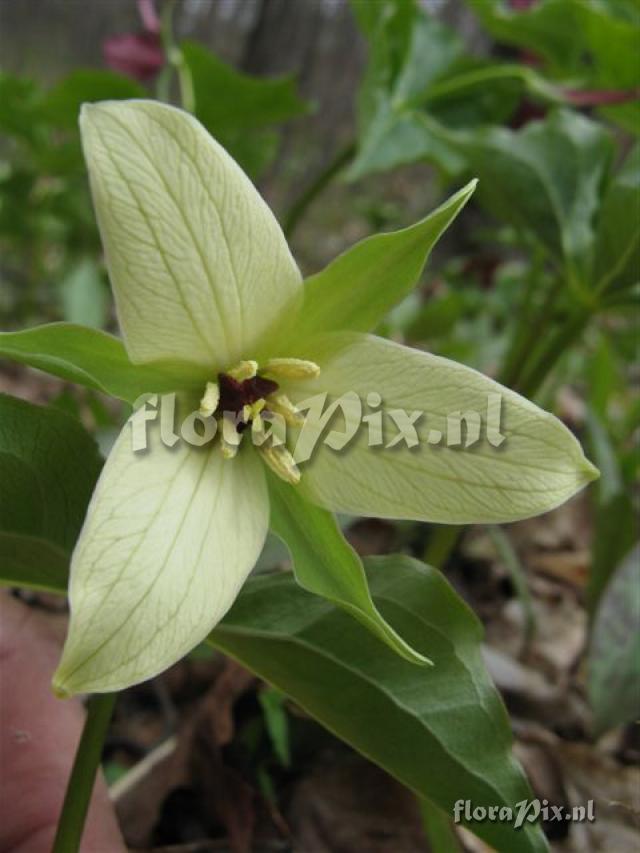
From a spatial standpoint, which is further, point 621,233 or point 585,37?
point 585,37

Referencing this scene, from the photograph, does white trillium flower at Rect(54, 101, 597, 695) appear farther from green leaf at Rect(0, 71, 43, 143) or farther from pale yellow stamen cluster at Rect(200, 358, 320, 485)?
green leaf at Rect(0, 71, 43, 143)

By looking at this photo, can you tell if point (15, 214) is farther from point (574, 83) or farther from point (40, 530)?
point (40, 530)

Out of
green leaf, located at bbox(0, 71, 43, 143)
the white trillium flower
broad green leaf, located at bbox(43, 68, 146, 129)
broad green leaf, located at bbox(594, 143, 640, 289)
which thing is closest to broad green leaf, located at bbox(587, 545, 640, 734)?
broad green leaf, located at bbox(594, 143, 640, 289)

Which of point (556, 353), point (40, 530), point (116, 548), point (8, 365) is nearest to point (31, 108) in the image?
point (8, 365)

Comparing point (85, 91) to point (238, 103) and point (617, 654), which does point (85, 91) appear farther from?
point (617, 654)

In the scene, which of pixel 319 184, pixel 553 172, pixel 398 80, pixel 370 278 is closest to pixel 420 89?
pixel 398 80

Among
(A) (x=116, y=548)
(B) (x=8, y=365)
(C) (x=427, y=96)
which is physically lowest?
(B) (x=8, y=365)
